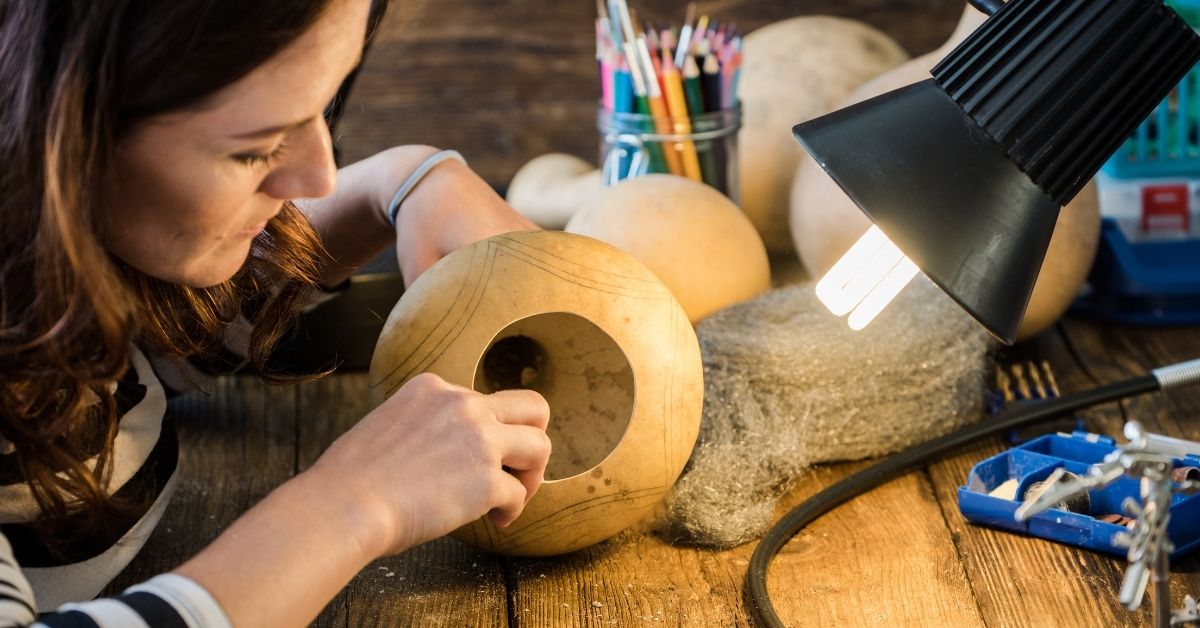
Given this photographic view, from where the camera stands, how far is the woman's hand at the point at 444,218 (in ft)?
2.88

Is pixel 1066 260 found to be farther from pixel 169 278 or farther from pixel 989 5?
pixel 169 278

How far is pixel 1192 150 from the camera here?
130 cm

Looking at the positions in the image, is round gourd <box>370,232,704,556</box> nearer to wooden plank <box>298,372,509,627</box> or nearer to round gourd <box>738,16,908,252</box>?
wooden plank <box>298,372,509,627</box>

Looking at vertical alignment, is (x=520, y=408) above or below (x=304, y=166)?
below

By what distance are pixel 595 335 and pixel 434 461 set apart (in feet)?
0.62

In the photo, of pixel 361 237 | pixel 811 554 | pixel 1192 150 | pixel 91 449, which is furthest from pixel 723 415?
pixel 1192 150

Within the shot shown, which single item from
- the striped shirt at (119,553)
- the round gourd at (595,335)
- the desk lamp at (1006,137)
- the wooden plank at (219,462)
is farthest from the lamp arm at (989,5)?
the wooden plank at (219,462)

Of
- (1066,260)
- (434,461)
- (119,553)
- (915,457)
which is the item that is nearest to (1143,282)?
(1066,260)

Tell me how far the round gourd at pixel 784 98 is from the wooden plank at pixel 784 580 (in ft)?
1.63

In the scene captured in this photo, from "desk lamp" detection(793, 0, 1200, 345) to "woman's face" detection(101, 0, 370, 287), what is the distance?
24 centimetres

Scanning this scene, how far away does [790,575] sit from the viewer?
78 centimetres

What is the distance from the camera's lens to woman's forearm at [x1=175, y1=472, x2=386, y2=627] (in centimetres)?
55

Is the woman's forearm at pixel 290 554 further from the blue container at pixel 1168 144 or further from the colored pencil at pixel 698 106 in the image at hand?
the blue container at pixel 1168 144

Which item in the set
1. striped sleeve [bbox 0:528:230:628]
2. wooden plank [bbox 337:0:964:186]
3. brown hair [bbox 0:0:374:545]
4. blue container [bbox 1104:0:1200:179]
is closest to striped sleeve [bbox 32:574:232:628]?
striped sleeve [bbox 0:528:230:628]
